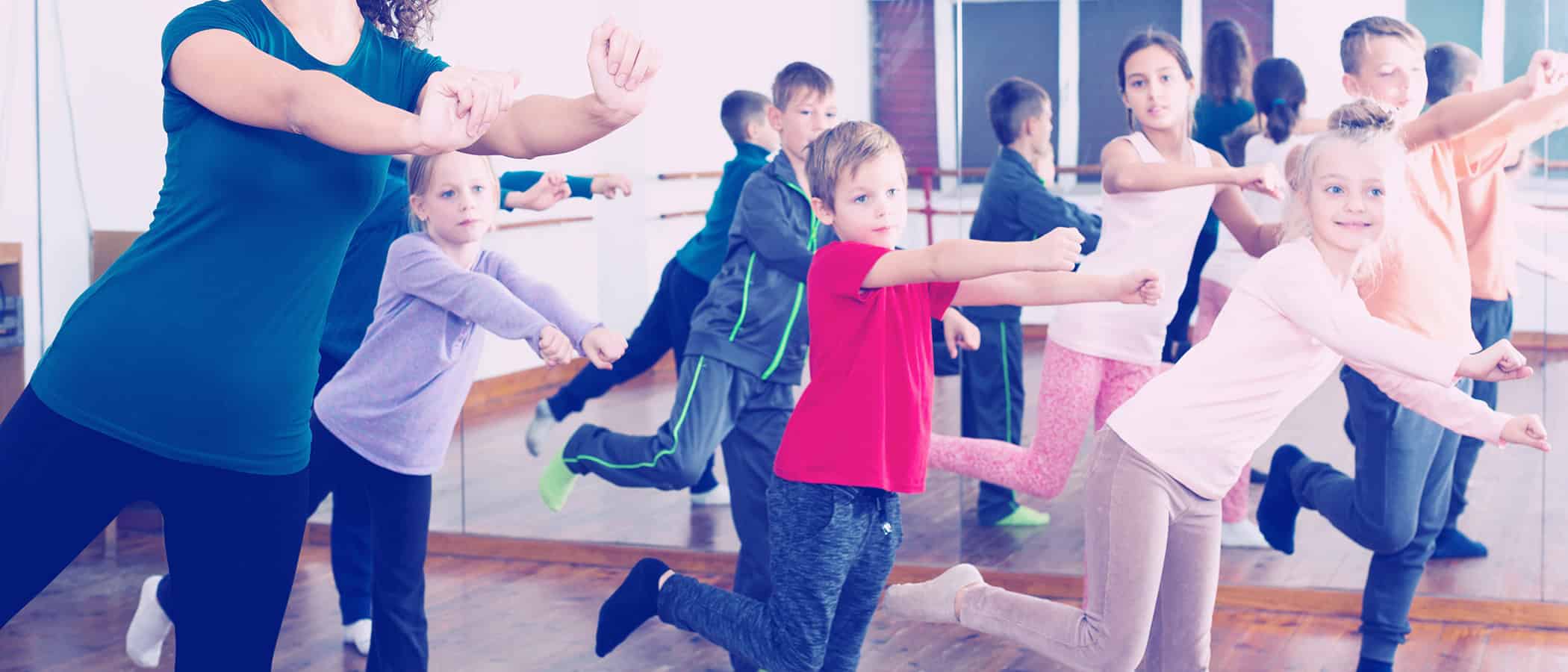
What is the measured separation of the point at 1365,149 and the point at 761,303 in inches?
54.0

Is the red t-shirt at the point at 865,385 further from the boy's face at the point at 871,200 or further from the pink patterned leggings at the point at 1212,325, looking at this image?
the pink patterned leggings at the point at 1212,325

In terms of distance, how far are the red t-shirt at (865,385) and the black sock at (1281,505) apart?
1264 mm

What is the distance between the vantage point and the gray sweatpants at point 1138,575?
2.43 m

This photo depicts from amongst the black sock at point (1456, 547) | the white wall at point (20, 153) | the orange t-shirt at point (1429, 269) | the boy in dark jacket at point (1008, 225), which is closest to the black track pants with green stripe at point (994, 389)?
the boy in dark jacket at point (1008, 225)

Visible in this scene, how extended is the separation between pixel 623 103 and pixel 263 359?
517mm

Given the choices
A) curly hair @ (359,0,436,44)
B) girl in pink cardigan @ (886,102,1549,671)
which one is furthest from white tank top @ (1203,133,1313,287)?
curly hair @ (359,0,436,44)

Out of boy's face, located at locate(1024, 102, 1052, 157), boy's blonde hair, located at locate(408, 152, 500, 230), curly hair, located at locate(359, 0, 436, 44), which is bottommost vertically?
boy's blonde hair, located at locate(408, 152, 500, 230)

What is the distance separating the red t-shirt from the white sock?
1.64m

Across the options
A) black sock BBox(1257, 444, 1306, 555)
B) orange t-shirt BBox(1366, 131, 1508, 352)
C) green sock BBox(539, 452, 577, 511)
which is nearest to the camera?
orange t-shirt BBox(1366, 131, 1508, 352)

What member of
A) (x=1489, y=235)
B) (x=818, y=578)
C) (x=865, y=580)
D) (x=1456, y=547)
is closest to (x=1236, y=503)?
(x=1456, y=547)

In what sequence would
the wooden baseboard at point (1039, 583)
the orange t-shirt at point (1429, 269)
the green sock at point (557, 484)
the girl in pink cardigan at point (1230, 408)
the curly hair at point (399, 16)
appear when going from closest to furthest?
the curly hair at point (399, 16)
the girl in pink cardigan at point (1230, 408)
the orange t-shirt at point (1429, 269)
the wooden baseboard at point (1039, 583)
the green sock at point (557, 484)

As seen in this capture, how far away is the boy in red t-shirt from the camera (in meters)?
2.49

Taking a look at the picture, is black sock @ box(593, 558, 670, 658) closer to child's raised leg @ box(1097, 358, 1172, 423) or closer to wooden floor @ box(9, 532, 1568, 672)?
wooden floor @ box(9, 532, 1568, 672)

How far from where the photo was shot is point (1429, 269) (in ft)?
9.73
